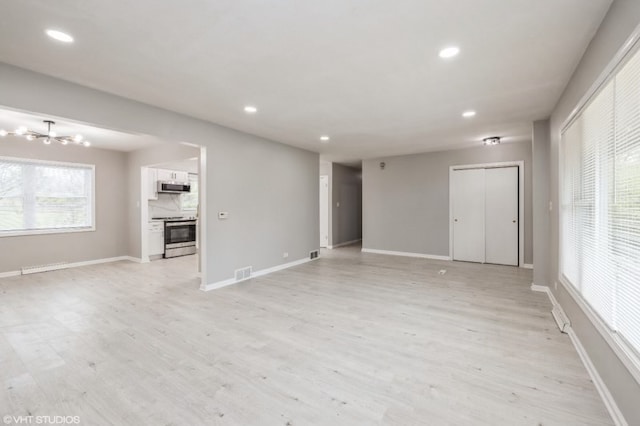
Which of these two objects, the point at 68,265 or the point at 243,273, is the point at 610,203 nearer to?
the point at 243,273

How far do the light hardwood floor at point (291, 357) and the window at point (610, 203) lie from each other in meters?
0.66

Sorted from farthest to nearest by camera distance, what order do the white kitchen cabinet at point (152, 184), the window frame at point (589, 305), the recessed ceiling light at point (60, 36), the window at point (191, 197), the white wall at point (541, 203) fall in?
the window at point (191, 197), the white kitchen cabinet at point (152, 184), the white wall at point (541, 203), the recessed ceiling light at point (60, 36), the window frame at point (589, 305)

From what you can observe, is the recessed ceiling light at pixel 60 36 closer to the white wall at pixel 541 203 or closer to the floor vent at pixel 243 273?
the floor vent at pixel 243 273

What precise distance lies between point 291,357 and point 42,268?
6131 millimetres

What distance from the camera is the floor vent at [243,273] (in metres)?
4.94

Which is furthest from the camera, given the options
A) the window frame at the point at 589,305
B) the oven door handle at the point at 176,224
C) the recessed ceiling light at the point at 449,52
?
the oven door handle at the point at 176,224

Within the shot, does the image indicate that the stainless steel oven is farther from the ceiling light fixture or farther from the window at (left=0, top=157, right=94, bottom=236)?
the ceiling light fixture

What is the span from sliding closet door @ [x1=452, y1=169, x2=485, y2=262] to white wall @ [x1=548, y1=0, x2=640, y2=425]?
129 inches

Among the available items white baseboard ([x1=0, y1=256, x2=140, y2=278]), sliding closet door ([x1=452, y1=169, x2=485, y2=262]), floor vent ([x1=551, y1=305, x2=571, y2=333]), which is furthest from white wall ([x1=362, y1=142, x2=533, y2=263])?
white baseboard ([x1=0, y1=256, x2=140, y2=278])

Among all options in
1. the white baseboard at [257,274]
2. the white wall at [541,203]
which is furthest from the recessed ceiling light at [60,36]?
the white wall at [541,203]

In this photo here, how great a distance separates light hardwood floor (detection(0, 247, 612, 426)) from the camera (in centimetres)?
183

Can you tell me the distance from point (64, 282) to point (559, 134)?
771 centimetres

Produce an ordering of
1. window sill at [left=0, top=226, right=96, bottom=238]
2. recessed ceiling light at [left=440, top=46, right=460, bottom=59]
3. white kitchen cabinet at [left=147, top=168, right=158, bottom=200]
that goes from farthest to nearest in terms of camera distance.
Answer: white kitchen cabinet at [left=147, top=168, right=158, bottom=200] < window sill at [left=0, top=226, right=96, bottom=238] < recessed ceiling light at [left=440, top=46, right=460, bottom=59]

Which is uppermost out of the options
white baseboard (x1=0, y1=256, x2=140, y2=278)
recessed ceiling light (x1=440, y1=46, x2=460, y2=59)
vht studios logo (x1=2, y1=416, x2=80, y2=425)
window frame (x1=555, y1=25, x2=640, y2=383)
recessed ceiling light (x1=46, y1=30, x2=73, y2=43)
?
recessed ceiling light (x1=46, y1=30, x2=73, y2=43)
